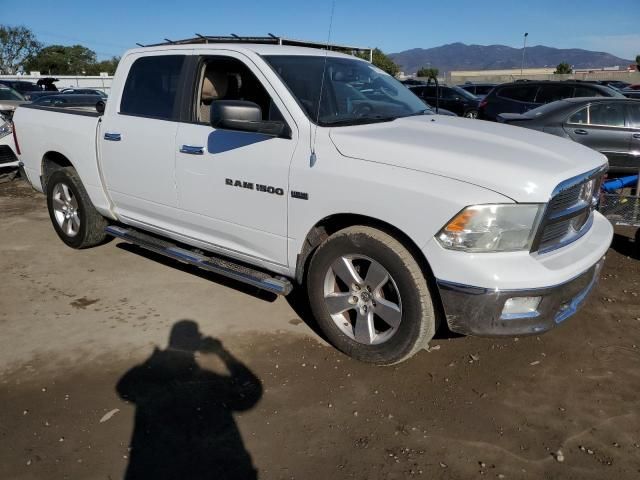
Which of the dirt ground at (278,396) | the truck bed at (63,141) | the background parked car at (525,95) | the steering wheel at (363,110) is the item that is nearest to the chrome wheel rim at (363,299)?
the dirt ground at (278,396)

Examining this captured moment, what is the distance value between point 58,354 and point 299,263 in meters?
1.74

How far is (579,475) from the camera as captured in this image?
254cm

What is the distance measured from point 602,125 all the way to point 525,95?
4427 millimetres

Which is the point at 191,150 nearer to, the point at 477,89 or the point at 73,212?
the point at 73,212

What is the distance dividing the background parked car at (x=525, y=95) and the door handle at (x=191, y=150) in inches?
379

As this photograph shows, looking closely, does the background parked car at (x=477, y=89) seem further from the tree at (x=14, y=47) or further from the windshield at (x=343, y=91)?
the tree at (x=14, y=47)

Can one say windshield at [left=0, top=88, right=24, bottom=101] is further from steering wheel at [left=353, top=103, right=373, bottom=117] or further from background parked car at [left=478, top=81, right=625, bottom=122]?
steering wheel at [left=353, top=103, right=373, bottom=117]

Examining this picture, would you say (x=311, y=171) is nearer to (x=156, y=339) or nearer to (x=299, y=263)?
(x=299, y=263)

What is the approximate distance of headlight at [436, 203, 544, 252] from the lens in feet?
9.14

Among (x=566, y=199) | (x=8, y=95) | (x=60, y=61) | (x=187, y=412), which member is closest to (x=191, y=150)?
(x=187, y=412)

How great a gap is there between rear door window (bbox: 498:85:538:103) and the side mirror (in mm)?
10722

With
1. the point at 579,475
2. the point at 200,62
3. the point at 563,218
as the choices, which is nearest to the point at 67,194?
the point at 200,62

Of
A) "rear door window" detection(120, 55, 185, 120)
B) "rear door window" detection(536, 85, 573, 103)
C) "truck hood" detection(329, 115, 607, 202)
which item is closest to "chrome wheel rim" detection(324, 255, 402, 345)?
"truck hood" detection(329, 115, 607, 202)

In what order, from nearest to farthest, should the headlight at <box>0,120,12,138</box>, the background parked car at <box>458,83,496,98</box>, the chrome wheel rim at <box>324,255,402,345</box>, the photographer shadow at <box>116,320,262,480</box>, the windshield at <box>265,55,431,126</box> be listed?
the photographer shadow at <box>116,320,262,480</box>
the chrome wheel rim at <box>324,255,402,345</box>
the windshield at <box>265,55,431,126</box>
the headlight at <box>0,120,12,138</box>
the background parked car at <box>458,83,496,98</box>
